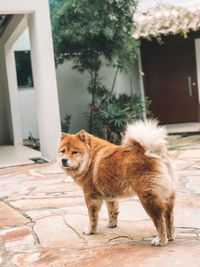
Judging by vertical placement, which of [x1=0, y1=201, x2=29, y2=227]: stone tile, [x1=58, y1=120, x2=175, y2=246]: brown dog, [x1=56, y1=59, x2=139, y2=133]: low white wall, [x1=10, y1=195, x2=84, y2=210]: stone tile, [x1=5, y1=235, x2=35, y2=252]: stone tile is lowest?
[x1=5, y1=235, x2=35, y2=252]: stone tile

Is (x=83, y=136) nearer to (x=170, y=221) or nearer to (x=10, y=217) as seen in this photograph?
(x=170, y=221)

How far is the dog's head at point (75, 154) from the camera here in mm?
4656

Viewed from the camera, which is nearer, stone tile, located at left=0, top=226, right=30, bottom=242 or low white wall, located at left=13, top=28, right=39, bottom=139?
stone tile, located at left=0, top=226, right=30, bottom=242

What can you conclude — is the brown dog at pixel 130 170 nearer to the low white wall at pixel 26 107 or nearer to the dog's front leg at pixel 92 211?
the dog's front leg at pixel 92 211

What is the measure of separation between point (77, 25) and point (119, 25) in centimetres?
105

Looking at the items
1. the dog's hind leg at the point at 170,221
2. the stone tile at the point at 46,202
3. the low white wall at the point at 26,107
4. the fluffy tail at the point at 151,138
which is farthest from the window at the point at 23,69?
the dog's hind leg at the point at 170,221

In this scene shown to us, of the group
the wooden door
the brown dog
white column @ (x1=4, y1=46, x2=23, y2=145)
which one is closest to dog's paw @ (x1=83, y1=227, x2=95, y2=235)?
the brown dog

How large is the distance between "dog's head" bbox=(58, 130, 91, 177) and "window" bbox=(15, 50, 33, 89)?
10865 mm

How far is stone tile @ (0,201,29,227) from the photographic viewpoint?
18.2 ft

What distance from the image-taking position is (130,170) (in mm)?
4383

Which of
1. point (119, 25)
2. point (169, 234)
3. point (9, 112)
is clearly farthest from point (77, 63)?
point (169, 234)

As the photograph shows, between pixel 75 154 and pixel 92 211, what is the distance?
60 cm

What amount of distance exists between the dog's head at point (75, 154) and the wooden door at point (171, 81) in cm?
1013

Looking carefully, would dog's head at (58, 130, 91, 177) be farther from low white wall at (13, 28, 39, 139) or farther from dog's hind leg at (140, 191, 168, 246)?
low white wall at (13, 28, 39, 139)
